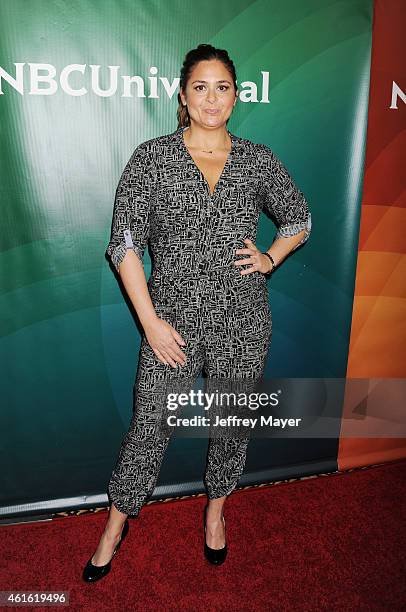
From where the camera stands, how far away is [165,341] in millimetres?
1613

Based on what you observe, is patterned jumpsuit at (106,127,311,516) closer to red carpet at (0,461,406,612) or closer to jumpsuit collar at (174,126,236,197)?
jumpsuit collar at (174,126,236,197)

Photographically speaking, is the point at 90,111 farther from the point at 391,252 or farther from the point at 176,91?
the point at 391,252

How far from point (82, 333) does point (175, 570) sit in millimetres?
983

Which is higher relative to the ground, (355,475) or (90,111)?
(90,111)

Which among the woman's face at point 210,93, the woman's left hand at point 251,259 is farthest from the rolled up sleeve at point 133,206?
the woman's left hand at point 251,259

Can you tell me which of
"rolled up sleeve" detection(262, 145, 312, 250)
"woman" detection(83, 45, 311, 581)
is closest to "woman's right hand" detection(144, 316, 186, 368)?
"woman" detection(83, 45, 311, 581)

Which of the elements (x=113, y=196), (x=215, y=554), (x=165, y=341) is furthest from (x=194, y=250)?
(x=215, y=554)

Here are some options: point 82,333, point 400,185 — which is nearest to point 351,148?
point 400,185

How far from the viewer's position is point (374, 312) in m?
2.43

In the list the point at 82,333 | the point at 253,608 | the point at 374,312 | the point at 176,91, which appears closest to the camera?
the point at 253,608

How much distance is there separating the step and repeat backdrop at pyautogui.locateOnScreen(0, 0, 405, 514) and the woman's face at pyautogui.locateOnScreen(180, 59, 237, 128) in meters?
0.36

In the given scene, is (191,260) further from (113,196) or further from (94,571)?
(94,571)

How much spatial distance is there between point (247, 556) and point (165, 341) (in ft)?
3.31

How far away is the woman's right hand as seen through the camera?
1606mm
